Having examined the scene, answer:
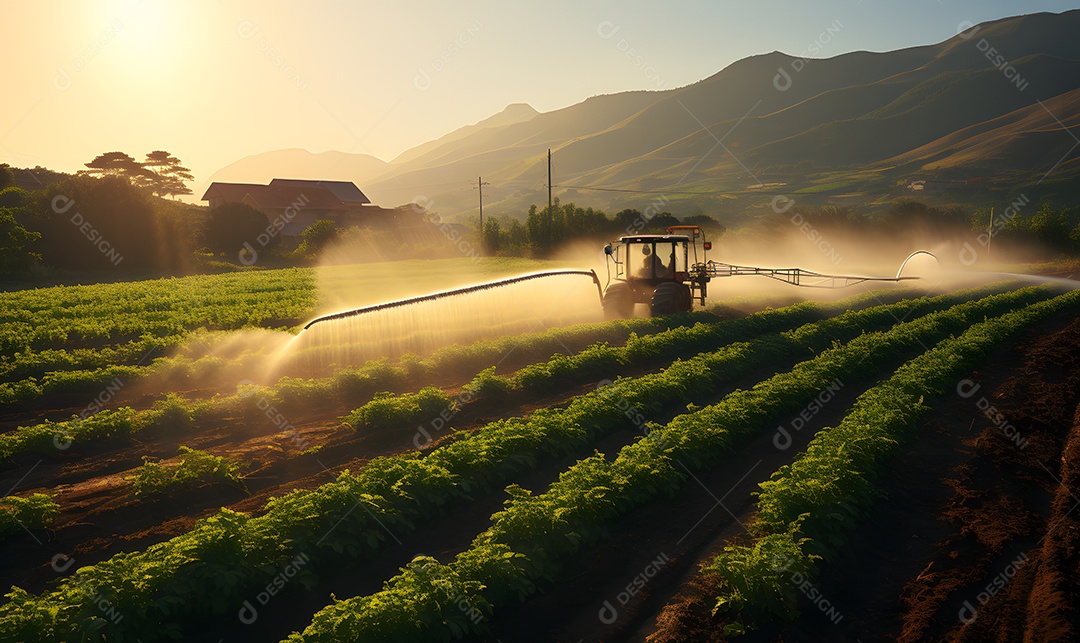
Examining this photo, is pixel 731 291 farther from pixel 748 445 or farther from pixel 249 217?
pixel 249 217

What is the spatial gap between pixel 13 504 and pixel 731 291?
34425 mm

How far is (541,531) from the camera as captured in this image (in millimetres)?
7945

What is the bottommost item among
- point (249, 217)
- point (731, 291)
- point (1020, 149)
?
point (731, 291)

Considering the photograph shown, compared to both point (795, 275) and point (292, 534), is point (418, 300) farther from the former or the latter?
point (795, 275)

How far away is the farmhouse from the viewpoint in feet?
315

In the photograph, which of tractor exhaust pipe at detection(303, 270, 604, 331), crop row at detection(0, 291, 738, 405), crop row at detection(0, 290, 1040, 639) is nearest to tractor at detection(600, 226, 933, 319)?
crop row at detection(0, 291, 738, 405)

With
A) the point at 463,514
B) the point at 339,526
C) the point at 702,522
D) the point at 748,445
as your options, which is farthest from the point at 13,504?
the point at 748,445

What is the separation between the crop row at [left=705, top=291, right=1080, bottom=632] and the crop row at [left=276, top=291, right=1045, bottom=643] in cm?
140

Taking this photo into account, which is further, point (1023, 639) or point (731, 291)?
point (731, 291)

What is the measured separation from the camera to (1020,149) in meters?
174

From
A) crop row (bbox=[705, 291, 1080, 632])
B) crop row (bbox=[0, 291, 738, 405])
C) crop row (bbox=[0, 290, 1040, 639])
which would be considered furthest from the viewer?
crop row (bbox=[0, 291, 738, 405])

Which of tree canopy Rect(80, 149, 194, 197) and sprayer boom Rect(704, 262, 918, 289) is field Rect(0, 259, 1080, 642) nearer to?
sprayer boom Rect(704, 262, 918, 289)

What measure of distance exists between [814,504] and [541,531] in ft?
11.9

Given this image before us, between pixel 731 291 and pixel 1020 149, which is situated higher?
pixel 1020 149
